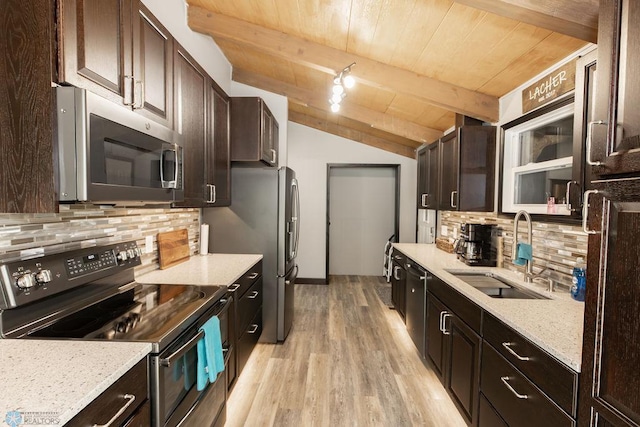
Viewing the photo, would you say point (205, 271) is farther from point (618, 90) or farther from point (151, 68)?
point (618, 90)

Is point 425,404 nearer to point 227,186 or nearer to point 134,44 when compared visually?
point 227,186

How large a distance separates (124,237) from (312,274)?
3.61 m

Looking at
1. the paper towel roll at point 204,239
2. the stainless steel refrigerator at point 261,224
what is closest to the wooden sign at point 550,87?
the stainless steel refrigerator at point 261,224

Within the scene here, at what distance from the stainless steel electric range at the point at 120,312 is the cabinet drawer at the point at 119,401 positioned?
5cm

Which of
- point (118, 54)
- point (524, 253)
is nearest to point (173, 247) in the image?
point (118, 54)

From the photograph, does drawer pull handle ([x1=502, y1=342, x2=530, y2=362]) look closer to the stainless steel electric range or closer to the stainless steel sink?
the stainless steel sink

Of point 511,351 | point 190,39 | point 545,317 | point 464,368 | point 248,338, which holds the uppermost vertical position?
point 190,39

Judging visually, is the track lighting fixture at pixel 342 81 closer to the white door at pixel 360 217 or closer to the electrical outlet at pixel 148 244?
the electrical outlet at pixel 148 244

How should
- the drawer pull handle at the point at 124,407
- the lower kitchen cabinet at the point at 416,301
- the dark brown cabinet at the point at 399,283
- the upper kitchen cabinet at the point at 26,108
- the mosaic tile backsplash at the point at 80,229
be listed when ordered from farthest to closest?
the dark brown cabinet at the point at 399,283
the lower kitchen cabinet at the point at 416,301
the mosaic tile backsplash at the point at 80,229
the upper kitchen cabinet at the point at 26,108
the drawer pull handle at the point at 124,407

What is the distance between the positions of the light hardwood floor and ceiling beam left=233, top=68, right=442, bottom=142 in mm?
2352

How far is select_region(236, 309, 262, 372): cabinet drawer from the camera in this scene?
90.6 inches

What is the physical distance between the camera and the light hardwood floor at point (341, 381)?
79.5 inches

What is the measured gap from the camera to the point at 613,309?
0.83 m

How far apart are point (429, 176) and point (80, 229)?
3316 millimetres
